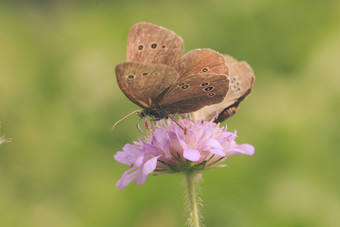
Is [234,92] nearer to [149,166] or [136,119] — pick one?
[149,166]

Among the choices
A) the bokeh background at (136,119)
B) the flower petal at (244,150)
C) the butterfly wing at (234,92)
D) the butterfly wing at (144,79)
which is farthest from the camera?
the bokeh background at (136,119)

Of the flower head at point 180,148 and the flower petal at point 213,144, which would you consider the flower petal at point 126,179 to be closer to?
the flower head at point 180,148

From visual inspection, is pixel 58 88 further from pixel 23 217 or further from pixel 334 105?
pixel 334 105

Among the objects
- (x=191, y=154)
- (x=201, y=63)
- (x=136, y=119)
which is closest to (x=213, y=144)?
(x=191, y=154)

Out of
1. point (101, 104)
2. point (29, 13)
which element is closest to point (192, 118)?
point (101, 104)

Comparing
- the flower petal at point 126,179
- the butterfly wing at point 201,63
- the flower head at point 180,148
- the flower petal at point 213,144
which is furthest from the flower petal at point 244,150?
the flower petal at point 126,179

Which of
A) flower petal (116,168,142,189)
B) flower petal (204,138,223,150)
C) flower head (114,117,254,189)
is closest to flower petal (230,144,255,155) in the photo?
flower head (114,117,254,189)

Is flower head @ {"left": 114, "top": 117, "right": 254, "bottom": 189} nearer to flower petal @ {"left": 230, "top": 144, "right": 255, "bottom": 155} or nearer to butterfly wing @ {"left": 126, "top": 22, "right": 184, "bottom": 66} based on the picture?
flower petal @ {"left": 230, "top": 144, "right": 255, "bottom": 155}
